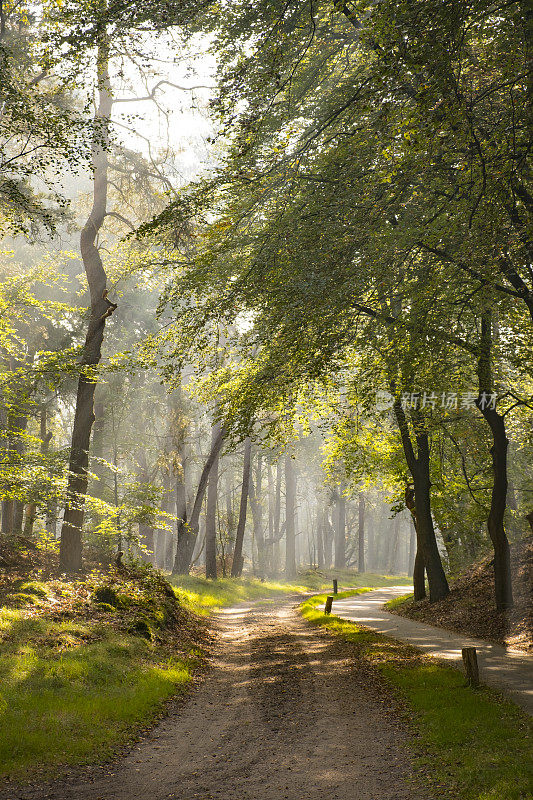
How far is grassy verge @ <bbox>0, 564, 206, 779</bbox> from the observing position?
612cm

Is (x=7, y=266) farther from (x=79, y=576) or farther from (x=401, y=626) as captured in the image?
(x=401, y=626)

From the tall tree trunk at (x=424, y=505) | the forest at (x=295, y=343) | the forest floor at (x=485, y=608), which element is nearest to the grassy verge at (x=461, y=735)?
the forest at (x=295, y=343)

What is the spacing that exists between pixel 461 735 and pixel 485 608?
9297 mm

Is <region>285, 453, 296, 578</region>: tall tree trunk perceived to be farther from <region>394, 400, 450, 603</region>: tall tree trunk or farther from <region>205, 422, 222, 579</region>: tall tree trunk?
<region>394, 400, 450, 603</region>: tall tree trunk

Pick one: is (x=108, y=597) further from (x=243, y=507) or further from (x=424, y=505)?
(x=243, y=507)

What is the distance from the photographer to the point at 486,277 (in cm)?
877

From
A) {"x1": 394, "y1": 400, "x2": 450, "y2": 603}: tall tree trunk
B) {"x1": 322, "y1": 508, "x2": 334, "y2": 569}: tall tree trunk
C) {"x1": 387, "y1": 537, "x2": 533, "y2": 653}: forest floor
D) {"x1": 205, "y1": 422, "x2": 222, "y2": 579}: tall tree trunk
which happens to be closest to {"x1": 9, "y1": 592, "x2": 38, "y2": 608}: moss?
{"x1": 387, "y1": 537, "x2": 533, "y2": 653}: forest floor

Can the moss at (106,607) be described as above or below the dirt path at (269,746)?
above

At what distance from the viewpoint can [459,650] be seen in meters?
11.5

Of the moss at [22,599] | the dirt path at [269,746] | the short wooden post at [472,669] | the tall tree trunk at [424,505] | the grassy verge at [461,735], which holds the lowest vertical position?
the dirt path at [269,746]

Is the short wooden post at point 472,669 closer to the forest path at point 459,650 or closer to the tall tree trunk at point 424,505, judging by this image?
the forest path at point 459,650

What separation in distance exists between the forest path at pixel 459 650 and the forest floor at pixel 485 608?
0.38 m

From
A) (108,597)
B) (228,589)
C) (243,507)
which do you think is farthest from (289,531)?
(108,597)

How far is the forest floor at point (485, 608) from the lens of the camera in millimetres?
12547
